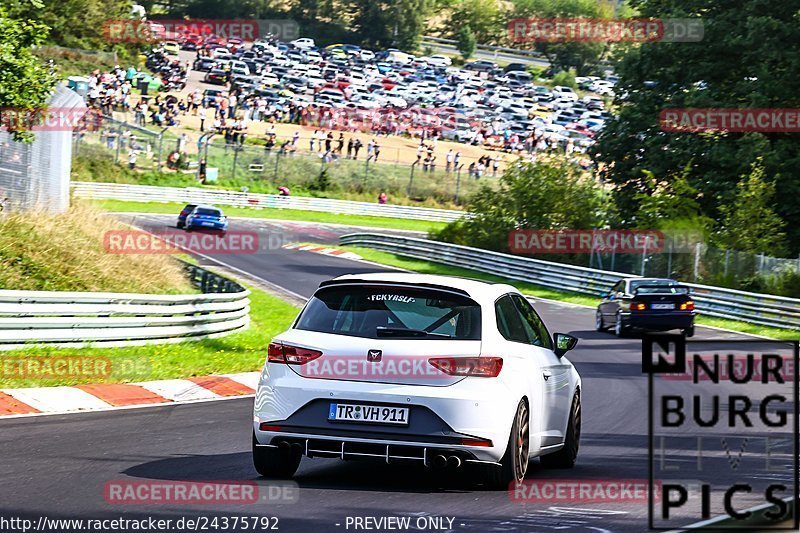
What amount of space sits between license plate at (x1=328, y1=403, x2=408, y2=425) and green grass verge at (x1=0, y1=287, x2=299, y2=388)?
7.08 metres

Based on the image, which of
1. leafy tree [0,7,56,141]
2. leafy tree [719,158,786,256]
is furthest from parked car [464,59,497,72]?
leafy tree [0,7,56,141]

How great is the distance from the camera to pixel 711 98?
44688mm

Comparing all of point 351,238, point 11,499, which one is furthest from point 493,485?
point 351,238

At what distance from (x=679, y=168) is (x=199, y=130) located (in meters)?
34.9

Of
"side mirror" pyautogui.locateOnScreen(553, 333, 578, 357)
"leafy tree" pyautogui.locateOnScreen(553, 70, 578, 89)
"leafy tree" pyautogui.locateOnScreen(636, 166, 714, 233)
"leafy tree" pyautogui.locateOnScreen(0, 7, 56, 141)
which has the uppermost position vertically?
"leafy tree" pyautogui.locateOnScreen(553, 70, 578, 89)

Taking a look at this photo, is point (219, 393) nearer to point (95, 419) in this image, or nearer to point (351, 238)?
point (95, 419)

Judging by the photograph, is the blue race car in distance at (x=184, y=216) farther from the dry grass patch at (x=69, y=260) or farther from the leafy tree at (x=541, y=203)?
the dry grass patch at (x=69, y=260)

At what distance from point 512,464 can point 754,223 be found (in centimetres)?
3328

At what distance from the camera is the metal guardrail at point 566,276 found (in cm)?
3391

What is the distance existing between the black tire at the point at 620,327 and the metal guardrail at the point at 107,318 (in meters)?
10.1

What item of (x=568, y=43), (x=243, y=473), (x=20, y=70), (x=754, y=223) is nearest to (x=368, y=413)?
(x=243, y=473)

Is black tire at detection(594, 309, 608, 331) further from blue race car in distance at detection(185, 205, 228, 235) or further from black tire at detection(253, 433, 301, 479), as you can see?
blue race car in distance at detection(185, 205, 228, 235)

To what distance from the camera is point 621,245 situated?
4394 cm

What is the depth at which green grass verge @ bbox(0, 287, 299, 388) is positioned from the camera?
52.1ft
